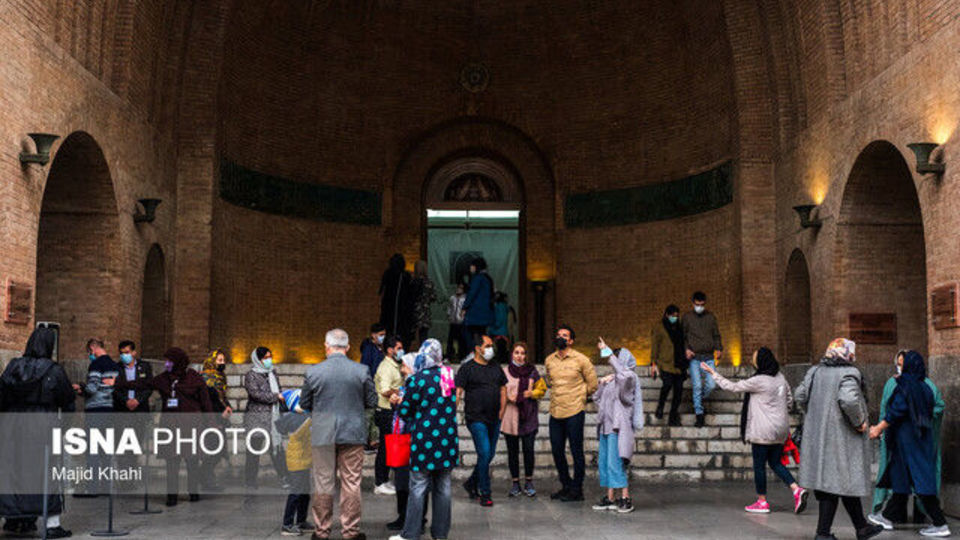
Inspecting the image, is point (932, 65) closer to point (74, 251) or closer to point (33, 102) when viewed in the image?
point (33, 102)

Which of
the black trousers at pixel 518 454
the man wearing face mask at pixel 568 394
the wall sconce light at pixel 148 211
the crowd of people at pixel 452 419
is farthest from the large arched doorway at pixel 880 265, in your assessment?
the wall sconce light at pixel 148 211

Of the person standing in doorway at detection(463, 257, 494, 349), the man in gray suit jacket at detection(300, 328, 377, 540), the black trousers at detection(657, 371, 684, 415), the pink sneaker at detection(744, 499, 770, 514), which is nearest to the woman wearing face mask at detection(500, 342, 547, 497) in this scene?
the pink sneaker at detection(744, 499, 770, 514)

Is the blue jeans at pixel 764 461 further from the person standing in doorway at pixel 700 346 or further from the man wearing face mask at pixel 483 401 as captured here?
the person standing in doorway at pixel 700 346

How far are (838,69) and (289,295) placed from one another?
33.3ft

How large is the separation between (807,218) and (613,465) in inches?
259

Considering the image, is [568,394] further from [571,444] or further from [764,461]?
[764,461]

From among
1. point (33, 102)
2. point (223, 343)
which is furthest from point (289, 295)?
point (33, 102)

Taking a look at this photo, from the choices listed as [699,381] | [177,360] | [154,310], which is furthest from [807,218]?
[154,310]

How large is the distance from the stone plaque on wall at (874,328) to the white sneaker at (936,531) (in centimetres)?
536

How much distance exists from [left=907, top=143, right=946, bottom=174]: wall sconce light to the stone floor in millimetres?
3657

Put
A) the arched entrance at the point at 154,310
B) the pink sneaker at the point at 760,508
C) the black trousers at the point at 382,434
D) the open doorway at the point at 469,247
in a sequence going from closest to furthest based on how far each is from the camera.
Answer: the pink sneaker at the point at 760,508 → the black trousers at the point at 382,434 → the arched entrance at the point at 154,310 → the open doorway at the point at 469,247

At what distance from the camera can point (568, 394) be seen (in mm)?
10008

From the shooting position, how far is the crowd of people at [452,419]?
7.63 m

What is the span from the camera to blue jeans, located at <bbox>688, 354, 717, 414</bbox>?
42.8 feet
